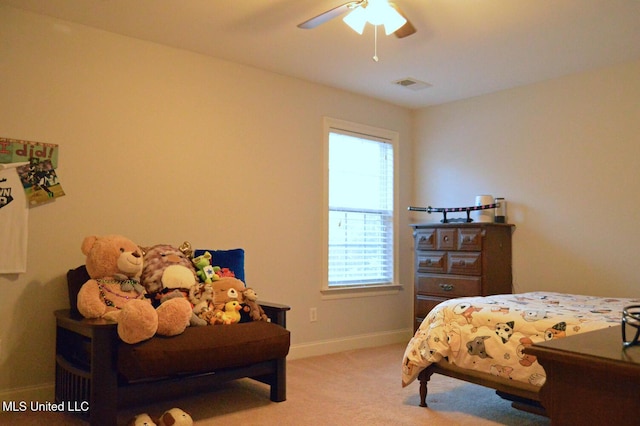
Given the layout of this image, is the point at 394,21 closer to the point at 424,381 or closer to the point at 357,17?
the point at 357,17

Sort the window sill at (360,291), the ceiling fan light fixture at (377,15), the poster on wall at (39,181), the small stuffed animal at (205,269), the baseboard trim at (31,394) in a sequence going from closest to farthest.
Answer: the ceiling fan light fixture at (377,15)
the baseboard trim at (31,394)
the poster on wall at (39,181)
the small stuffed animal at (205,269)
the window sill at (360,291)

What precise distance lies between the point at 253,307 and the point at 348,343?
1.74m

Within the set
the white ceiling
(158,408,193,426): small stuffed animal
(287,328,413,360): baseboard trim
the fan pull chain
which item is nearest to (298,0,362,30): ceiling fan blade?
the white ceiling

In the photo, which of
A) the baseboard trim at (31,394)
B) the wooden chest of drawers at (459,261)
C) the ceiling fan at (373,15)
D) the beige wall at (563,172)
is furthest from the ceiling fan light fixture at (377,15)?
the baseboard trim at (31,394)

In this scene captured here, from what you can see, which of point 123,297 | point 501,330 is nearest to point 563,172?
point 501,330

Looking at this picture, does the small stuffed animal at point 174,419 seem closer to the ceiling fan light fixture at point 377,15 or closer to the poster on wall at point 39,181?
the poster on wall at point 39,181

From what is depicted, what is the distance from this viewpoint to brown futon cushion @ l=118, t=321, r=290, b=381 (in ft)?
8.17

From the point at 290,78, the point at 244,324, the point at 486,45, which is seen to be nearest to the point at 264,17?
the point at 290,78

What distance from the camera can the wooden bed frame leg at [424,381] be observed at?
3027 mm

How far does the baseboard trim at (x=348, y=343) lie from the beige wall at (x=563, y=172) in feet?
4.33

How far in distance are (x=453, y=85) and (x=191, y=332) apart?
322cm

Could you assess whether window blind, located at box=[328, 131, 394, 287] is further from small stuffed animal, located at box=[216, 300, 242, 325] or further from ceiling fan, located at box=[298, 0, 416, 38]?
ceiling fan, located at box=[298, 0, 416, 38]

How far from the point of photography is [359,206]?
493cm

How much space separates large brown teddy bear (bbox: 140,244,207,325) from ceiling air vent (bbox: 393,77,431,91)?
8.29 ft
